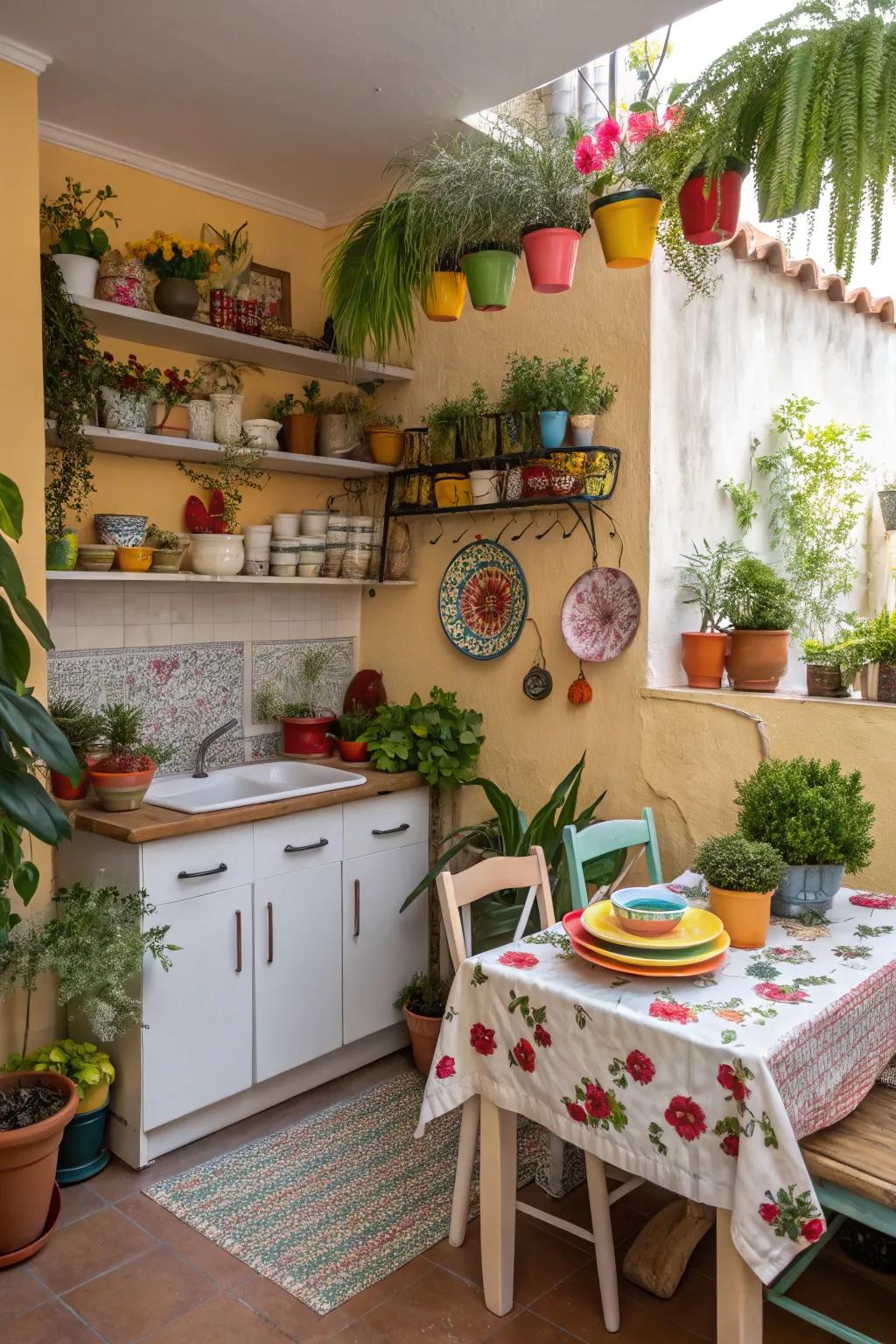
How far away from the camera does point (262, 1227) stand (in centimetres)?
249

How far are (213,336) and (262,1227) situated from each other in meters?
2.54

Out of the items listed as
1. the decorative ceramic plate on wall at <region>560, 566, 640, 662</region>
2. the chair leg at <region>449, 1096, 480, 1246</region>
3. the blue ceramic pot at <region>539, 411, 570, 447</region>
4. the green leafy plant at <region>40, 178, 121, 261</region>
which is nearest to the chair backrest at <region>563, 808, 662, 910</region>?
the chair leg at <region>449, 1096, 480, 1246</region>

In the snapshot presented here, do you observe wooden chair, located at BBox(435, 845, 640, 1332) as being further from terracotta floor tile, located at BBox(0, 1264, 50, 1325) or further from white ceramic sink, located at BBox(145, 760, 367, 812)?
terracotta floor tile, located at BBox(0, 1264, 50, 1325)

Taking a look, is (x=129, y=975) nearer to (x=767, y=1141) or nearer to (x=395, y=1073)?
(x=395, y=1073)

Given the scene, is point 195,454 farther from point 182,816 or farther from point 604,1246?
point 604,1246

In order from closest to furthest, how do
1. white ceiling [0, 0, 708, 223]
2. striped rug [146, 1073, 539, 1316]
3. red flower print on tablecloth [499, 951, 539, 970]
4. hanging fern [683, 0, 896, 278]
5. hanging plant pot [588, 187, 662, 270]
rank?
hanging fern [683, 0, 896, 278], red flower print on tablecloth [499, 951, 539, 970], hanging plant pot [588, 187, 662, 270], striped rug [146, 1073, 539, 1316], white ceiling [0, 0, 708, 223]

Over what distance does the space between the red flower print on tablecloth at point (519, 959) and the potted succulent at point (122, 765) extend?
A: 1248 millimetres

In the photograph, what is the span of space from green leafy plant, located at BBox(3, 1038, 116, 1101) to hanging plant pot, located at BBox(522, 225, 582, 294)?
2309 mm

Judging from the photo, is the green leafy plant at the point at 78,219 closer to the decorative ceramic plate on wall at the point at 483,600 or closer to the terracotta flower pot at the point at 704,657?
the decorative ceramic plate on wall at the point at 483,600

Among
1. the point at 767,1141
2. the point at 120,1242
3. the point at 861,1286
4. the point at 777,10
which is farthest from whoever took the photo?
the point at 120,1242

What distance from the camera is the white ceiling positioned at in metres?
2.47

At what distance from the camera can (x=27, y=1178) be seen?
7.70 ft

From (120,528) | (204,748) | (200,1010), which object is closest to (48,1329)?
(200,1010)

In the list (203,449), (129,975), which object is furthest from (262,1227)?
(203,449)
